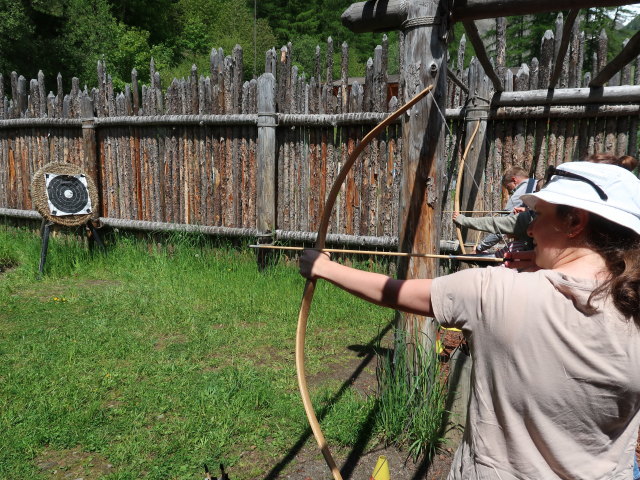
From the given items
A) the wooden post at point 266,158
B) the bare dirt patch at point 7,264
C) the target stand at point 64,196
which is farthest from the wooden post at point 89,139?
the wooden post at point 266,158

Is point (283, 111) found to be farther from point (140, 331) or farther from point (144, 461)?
point (144, 461)

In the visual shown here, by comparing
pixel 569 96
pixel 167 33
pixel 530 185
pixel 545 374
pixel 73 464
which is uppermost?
pixel 167 33

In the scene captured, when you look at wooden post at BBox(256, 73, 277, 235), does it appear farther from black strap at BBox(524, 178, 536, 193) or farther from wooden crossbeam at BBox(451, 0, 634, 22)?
wooden crossbeam at BBox(451, 0, 634, 22)

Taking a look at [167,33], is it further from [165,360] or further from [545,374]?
[545,374]

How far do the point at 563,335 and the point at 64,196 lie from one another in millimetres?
6956

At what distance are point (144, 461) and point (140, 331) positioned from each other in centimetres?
197

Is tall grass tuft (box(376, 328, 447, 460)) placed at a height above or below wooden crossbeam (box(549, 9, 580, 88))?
below

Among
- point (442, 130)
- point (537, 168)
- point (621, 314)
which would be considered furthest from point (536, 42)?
point (621, 314)

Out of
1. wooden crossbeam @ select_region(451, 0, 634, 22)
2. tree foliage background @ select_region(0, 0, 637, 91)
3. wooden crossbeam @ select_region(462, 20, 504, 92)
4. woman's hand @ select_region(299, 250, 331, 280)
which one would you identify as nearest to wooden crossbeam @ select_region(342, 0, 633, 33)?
wooden crossbeam @ select_region(451, 0, 634, 22)

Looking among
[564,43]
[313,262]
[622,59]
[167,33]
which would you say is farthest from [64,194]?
[167,33]

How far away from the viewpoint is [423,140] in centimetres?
282

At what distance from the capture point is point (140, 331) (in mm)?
4547

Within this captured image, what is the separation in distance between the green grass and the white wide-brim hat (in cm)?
217

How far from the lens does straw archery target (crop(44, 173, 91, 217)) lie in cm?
665
